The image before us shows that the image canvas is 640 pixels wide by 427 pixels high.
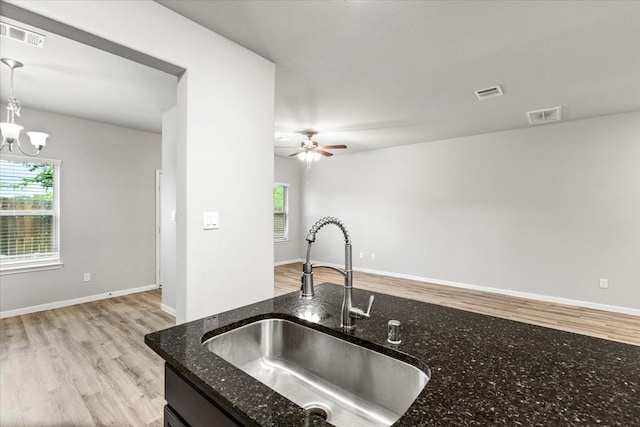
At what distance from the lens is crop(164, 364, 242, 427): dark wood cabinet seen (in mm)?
747

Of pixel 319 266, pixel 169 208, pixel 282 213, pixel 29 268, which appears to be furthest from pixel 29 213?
pixel 319 266

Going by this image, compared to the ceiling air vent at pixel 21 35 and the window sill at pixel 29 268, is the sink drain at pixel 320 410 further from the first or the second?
the window sill at pixel 29 268

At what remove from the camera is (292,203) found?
769cm

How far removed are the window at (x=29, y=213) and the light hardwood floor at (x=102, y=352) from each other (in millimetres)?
751

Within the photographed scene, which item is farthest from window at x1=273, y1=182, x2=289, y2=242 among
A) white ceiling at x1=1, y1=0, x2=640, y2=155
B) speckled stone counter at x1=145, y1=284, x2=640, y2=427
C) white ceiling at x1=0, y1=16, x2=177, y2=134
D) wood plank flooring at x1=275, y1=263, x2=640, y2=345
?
speckled stone counter at x1=145, y1=284, x2=640, y2=427

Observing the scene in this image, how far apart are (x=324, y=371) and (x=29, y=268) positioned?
4.72 m

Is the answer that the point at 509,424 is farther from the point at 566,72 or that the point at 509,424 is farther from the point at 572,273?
the point at 572,273

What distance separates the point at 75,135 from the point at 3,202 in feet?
3.96

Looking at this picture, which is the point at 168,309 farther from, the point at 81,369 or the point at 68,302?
the point at 68,302

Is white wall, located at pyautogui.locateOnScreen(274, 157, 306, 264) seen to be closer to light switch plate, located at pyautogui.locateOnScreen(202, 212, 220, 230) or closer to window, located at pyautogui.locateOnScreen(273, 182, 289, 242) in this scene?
window, located at pyautogui.locateOnScreen(273, 182, 289, 242)

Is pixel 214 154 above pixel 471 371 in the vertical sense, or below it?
above

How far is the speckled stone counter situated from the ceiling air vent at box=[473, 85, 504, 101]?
2.92 m

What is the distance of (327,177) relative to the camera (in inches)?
289

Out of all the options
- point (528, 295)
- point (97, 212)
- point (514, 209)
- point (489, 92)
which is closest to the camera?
point (489, 92)
